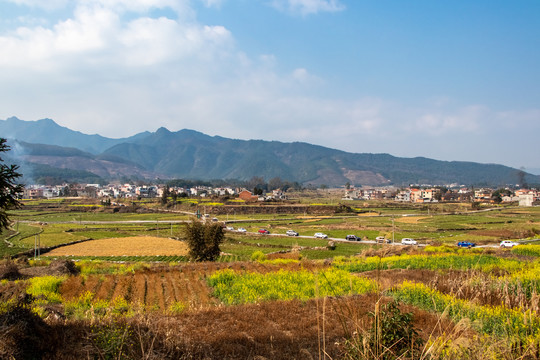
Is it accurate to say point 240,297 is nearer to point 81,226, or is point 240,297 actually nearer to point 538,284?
point 538,284

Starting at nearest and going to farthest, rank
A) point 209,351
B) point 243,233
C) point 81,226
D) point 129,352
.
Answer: point 129,352, point 209,351, point 243,233, point 81,226

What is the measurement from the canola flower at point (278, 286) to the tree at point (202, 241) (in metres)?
15.5

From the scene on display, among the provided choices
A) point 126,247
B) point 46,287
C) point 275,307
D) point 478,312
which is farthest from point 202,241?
point 478,312

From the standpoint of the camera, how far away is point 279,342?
7.41 meters

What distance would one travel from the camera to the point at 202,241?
1337 inches

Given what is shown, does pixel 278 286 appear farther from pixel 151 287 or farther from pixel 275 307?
pixel 151 287

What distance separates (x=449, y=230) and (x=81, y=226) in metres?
65.9

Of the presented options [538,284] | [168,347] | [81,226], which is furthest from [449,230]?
[81,226]

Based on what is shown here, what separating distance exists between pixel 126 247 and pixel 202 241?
51.9ft

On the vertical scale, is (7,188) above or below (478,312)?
above

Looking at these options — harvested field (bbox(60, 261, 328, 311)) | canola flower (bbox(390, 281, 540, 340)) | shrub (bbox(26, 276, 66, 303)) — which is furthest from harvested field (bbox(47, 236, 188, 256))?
canola flower (bbox(390, 281, 540, 340))

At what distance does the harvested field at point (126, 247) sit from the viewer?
4019cm

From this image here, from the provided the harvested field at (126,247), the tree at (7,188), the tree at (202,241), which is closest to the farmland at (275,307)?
the harvested field at (126,247)

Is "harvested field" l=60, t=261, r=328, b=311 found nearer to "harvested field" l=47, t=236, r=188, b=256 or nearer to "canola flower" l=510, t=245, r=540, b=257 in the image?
"harvested field" l=47, t=236, r=188, b=256
